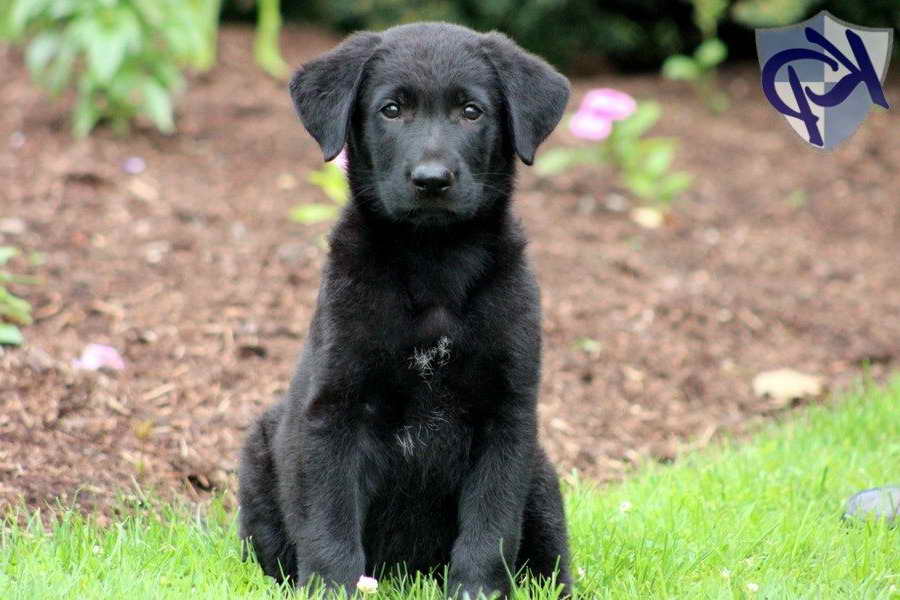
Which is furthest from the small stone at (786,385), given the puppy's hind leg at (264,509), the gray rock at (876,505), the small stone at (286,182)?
the small stone at (286,182)

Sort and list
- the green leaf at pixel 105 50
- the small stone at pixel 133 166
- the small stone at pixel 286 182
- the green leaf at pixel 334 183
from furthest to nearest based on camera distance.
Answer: the small stone at pixel 286 182 → the small stone at pixel 133 166 → the green leaf at pixel 105 50 → the green leaf at pixel 334 183

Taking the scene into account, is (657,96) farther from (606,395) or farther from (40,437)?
(40,437)

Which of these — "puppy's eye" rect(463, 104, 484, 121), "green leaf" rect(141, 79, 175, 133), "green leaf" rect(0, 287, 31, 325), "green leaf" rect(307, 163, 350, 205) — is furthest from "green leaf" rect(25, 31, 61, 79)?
"puppy's eye" rect(463, 104, 484, 121)

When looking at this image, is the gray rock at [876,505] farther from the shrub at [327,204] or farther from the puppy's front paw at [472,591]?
Result: the shrub at [327,204]

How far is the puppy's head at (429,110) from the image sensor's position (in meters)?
3.29

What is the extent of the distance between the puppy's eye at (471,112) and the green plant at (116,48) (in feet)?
13.1

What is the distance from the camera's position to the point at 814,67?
191 inches

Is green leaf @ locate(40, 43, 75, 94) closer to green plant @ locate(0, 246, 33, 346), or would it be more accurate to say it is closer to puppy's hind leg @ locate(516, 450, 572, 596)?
green plant @ locate(0, 246, 33, 346)

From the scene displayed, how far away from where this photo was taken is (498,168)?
137 inches

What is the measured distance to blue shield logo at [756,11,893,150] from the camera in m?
4.69

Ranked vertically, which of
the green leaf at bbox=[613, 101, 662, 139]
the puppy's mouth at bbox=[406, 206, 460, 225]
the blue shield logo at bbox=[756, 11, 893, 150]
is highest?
the puppy's mouth at bbox=[406, 206, 460, 225]

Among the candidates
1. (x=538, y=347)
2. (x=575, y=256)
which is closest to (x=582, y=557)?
(x=538, y=347)

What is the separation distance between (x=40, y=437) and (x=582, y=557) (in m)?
1.83

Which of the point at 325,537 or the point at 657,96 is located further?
the point at 657,96
